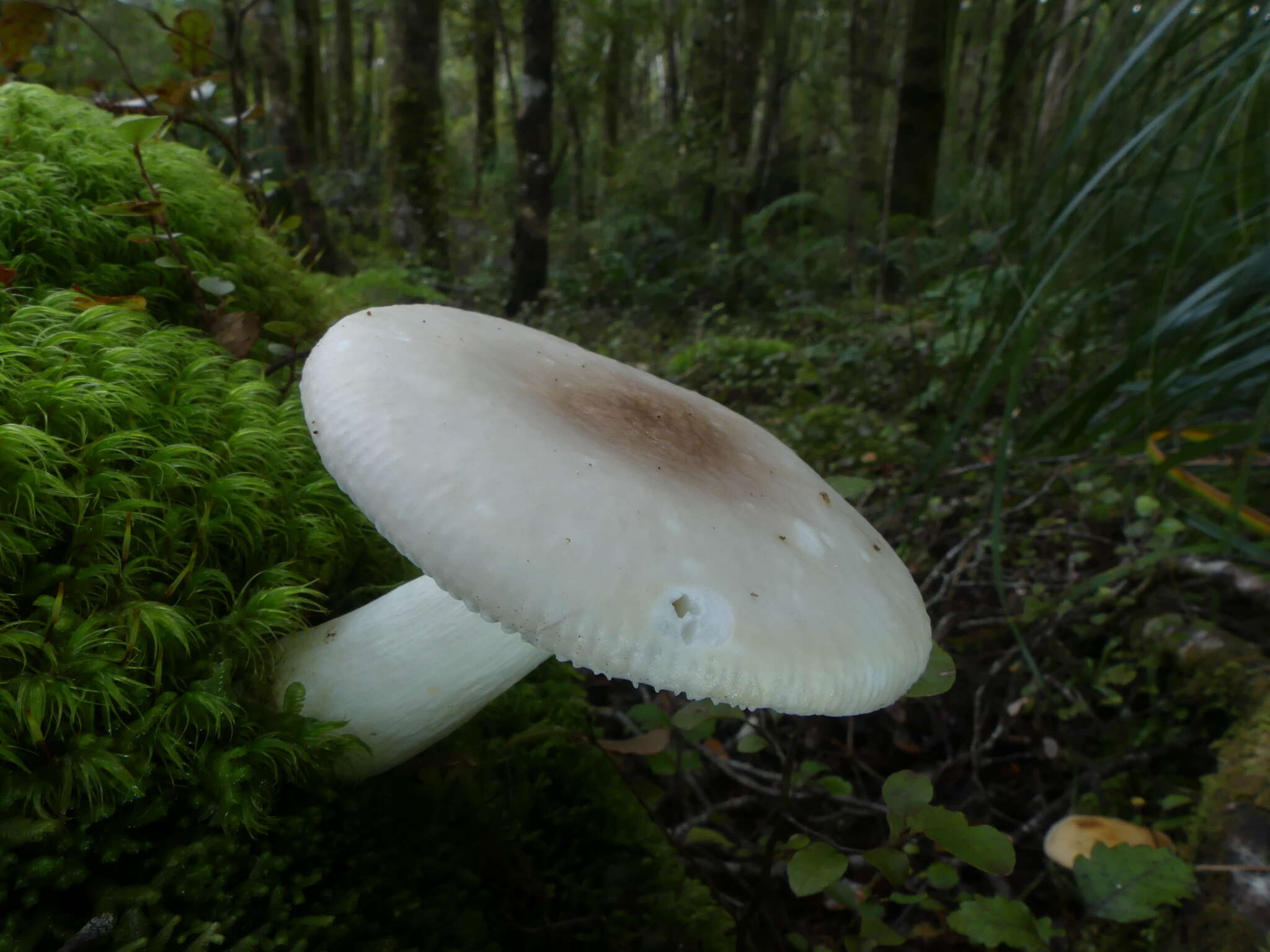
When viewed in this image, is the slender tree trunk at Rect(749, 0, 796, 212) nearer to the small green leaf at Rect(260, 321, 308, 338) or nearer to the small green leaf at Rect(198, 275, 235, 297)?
the small green leaf at Rect(260, 321, 308, 338)

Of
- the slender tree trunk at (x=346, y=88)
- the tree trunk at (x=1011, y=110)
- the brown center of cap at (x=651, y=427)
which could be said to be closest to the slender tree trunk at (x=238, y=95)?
the brown center of cap at (x=651, y=427)

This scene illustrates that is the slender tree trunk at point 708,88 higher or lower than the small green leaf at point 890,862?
higher

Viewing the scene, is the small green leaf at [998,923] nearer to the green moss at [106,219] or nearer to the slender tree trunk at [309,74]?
the green moss at [106,219]

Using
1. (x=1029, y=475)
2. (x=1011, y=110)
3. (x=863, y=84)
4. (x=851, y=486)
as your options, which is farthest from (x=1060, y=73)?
(x=851, y=486)

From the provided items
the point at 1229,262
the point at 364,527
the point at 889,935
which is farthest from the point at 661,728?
the point at 1229,262

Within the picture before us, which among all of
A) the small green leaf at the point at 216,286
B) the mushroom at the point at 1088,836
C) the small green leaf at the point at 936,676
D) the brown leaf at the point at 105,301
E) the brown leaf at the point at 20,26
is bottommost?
→ the mushroom at the point at 1088,836

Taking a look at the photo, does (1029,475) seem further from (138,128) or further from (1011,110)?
(1011,110)

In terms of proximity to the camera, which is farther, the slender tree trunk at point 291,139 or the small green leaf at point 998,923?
the slender tree trunk at point 291,139
